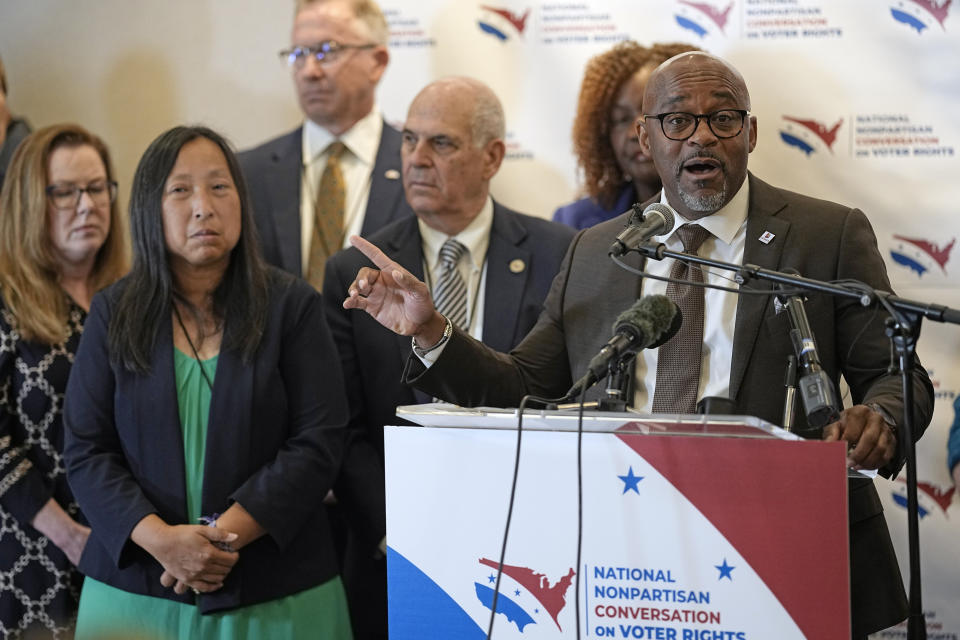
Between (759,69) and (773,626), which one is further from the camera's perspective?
(759,69)

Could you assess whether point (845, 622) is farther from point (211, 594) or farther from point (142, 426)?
point (142, 426)

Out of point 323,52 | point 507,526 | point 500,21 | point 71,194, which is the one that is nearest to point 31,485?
point 71,194

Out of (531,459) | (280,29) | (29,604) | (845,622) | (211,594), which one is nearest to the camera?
(845,622)

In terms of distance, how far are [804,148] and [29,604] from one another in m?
3.00

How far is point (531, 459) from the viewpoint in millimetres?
1742

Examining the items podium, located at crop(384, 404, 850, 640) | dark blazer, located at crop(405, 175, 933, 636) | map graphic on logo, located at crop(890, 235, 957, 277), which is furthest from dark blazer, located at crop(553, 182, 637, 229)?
podium, located at crop(384, 404, 850, 640)

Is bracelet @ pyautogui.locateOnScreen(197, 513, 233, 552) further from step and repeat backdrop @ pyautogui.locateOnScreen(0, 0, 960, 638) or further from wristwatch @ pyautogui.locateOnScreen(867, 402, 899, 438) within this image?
step and repeat backdrop @ pyautogui.locateOnScreen(0, 0, 960, 638)

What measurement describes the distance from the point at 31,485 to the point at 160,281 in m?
0.78

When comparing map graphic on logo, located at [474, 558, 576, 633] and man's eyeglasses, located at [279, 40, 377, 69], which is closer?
map graphic on logo, located at [474, 558, 576, 633]

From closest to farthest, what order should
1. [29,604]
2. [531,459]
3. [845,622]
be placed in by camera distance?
[845,622] < [531,459] < [29,604]

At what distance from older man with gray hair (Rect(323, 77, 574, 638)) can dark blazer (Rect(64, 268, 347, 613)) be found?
39cm

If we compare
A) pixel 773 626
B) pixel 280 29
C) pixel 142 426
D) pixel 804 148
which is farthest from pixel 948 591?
pixel 280 29

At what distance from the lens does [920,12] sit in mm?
3730

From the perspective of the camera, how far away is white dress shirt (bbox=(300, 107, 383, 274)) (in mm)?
3910
